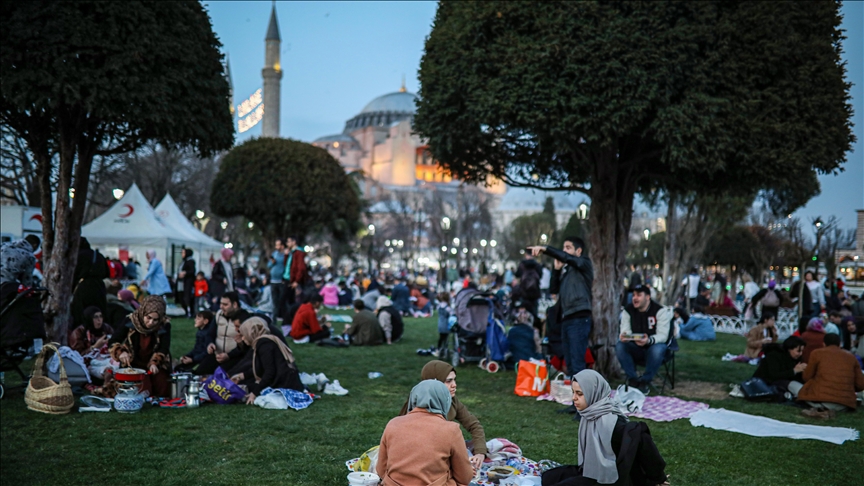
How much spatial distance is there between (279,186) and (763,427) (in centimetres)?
2335

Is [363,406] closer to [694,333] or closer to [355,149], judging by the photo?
[694,333]

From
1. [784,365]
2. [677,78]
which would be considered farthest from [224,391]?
[784,365]

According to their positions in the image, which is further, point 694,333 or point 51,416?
point 694,333

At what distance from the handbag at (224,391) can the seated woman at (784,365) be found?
596 cm

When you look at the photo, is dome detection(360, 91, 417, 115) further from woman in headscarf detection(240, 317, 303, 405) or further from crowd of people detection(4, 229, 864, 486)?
woman in headscarf detection(240, 317, 303, 405)

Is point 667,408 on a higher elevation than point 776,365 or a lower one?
lower

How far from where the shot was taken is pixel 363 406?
754 centimetres

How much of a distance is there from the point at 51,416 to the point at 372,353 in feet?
20.3

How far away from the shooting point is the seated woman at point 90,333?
9211mm

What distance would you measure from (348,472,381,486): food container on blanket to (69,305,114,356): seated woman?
5767 mm

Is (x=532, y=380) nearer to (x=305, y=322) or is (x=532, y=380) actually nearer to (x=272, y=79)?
(x=305, y=322)

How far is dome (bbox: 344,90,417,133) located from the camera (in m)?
116

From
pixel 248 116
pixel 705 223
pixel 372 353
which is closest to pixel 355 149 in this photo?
pixel 248 116

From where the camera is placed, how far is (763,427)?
684cm
